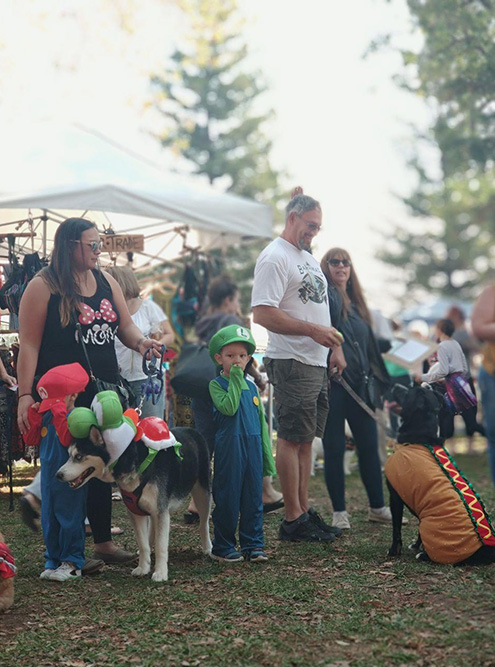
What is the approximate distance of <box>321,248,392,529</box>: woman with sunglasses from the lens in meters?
6.00

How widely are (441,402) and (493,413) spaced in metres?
1.18

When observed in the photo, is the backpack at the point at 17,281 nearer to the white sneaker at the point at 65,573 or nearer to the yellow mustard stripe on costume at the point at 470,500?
the white sneaker at the point at 65,573

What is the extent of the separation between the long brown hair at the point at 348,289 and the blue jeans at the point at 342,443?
61 cm

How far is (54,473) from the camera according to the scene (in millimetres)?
4516

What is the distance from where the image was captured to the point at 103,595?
14.3ft

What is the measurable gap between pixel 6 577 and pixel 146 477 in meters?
0.86

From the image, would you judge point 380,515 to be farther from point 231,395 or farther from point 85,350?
point 85,350

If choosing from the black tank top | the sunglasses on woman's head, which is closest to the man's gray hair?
the sunglasses on woman's head

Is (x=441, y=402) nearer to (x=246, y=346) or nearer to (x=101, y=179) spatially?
(x=246, y=346)

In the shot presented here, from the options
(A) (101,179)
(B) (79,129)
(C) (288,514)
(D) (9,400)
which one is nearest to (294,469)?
(C) (288,514)

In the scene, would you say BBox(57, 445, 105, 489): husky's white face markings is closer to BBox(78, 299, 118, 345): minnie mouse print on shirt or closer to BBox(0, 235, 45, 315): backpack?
BBox(78, 299, 118, 345): minnie mouse print on shirt

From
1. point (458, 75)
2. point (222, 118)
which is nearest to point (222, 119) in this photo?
point (222, 118)

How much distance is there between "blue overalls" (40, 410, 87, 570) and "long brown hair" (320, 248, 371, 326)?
2415 millimetres

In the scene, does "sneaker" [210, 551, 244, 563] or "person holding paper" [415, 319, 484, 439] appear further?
"person holding paper" [415, 319, 484, 439]
